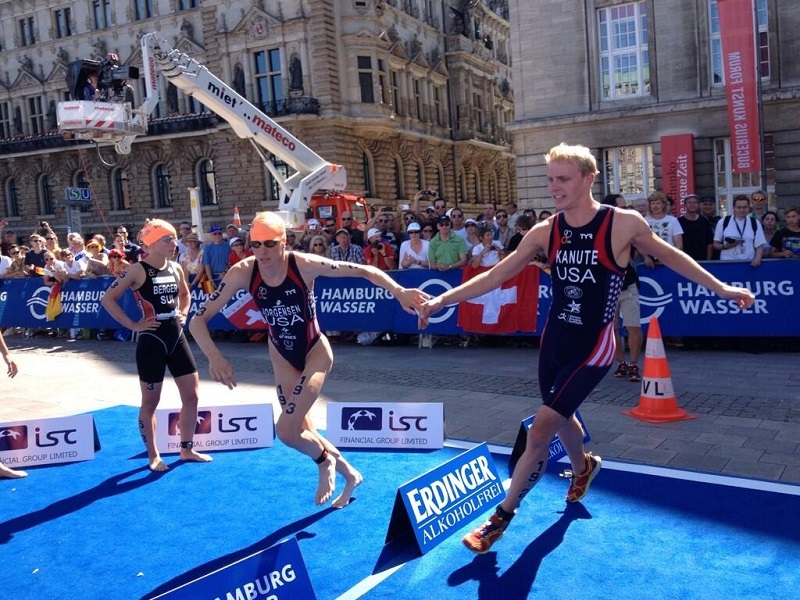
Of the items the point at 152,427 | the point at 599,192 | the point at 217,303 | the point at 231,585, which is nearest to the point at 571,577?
the point at 231,585

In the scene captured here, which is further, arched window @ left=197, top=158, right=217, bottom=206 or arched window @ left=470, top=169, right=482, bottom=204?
arched window @ left=470, top=169, right=482, bottom=204

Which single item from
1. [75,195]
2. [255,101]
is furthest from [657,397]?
[255,101]

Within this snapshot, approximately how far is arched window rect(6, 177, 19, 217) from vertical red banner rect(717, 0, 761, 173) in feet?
144

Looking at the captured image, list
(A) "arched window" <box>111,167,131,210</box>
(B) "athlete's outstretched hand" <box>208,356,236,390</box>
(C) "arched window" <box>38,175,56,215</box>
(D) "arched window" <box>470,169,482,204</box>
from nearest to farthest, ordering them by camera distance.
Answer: (B) "athlete's outstretched hand" <box>208,356,236,390</box>, (A) "arched window" <box>111,167,131,210</box>, (C) "arched window" <box>38,175,56,215</box>, (D) "arched window" <box>470,169,482,204</box>

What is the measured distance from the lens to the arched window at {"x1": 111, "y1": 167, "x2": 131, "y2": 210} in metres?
43.9

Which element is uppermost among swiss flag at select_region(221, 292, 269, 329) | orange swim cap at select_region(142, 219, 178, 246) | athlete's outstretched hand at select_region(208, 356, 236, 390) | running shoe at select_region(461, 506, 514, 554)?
orange swim cap at select_region(142, 219, 178, 246)

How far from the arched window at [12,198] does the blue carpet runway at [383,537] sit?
47.2 meters

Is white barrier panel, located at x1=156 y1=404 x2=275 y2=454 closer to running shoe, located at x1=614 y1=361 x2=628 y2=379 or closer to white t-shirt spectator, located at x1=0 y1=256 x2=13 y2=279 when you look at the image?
running shoe, located at x1=614 y1=361 x2=628 y2=379

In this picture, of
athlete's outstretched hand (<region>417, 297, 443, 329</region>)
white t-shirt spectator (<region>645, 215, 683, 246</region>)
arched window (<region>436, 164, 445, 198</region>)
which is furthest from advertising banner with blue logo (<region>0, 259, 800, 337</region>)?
arched window (<region>436, 164, 445, 198</region>)

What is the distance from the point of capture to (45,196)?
1837 inches

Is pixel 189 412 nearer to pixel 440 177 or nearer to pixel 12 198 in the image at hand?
pixel 440 177

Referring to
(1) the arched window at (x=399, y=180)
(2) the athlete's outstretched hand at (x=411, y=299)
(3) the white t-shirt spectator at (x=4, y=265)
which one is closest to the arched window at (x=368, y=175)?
(1) the arched window at (x=399, y=180)

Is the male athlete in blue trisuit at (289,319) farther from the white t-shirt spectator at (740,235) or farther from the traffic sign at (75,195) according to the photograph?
the traffic sign at (75,195)

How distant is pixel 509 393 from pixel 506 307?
10.0ft
